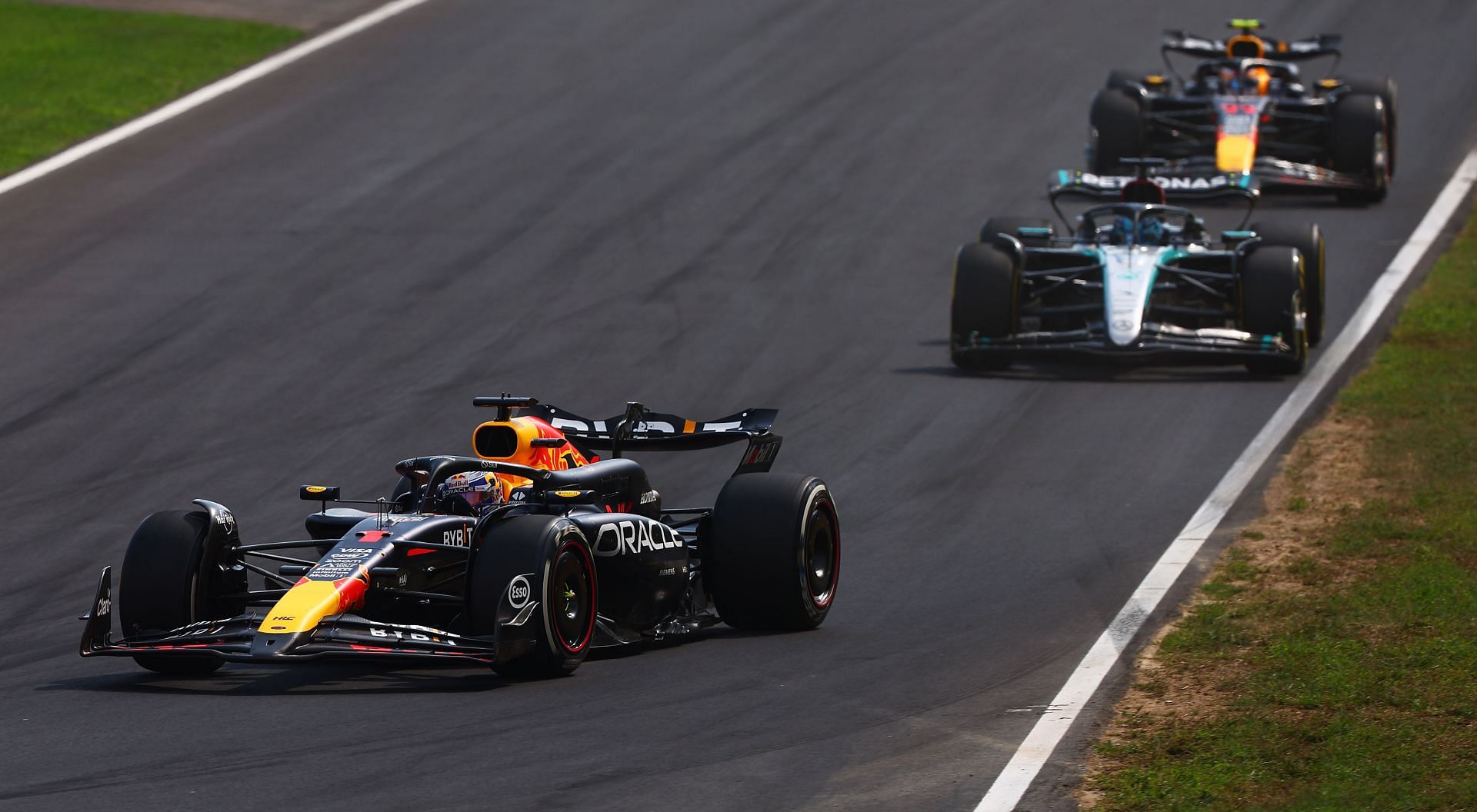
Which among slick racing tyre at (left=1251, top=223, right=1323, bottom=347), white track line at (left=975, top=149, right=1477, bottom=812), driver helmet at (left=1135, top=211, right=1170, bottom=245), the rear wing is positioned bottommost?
white track line at (left=975, top=149, right=1477, bottom=812)

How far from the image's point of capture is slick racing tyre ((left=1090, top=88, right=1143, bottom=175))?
28.0m

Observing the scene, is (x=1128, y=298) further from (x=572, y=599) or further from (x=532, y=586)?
(x=532, y=586)

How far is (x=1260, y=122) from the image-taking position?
27.6 metres

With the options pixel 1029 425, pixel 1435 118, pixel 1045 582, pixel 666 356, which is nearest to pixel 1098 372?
pixel 1029 425

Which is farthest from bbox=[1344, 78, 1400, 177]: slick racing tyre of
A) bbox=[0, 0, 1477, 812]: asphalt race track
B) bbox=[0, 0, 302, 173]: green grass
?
bbox=[0, 0, 302, 173]: green grass

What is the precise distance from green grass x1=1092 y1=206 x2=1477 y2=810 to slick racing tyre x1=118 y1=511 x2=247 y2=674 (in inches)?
183

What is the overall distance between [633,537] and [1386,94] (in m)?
20.2

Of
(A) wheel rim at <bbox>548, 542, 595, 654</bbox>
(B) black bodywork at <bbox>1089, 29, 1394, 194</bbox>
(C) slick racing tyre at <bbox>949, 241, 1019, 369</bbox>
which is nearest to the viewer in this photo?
(A) wheel rim at <bbox>548, 542, 595, 654</bbox>

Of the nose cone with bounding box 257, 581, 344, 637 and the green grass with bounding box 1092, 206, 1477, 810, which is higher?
the nose cone with bounding box 257, 581, 344, 637

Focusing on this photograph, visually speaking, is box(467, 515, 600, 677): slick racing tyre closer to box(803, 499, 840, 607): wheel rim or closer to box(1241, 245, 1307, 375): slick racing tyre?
box(803, 499, 840, 607): wheel rim

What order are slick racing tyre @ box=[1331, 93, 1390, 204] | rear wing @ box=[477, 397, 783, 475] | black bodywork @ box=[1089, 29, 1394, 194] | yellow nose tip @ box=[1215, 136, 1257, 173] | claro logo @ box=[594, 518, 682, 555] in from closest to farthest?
claro logo @ box=[594, 518, 682, 555] < rear wing @ box=[477, 397, 783, 475] < yellow nose tip @ box=[1215, 136, 1257, 173] < slick racing tyre @ box=[1331, 93, 1390, 204] < black bodywork @ box=[1089, 29, 1394, 194]

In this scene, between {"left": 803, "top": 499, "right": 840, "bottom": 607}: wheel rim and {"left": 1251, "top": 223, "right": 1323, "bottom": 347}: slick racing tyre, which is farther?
{"left": 1251, "top": 223, "right": 1323, "bottom": 347}: slick racing tyre

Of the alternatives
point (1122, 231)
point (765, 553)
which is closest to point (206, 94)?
point (1122, 231)

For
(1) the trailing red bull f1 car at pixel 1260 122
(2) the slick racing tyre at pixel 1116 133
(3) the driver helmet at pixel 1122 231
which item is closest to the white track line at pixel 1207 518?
(1) the trailing red bull f1 car at pixel 1260 122
